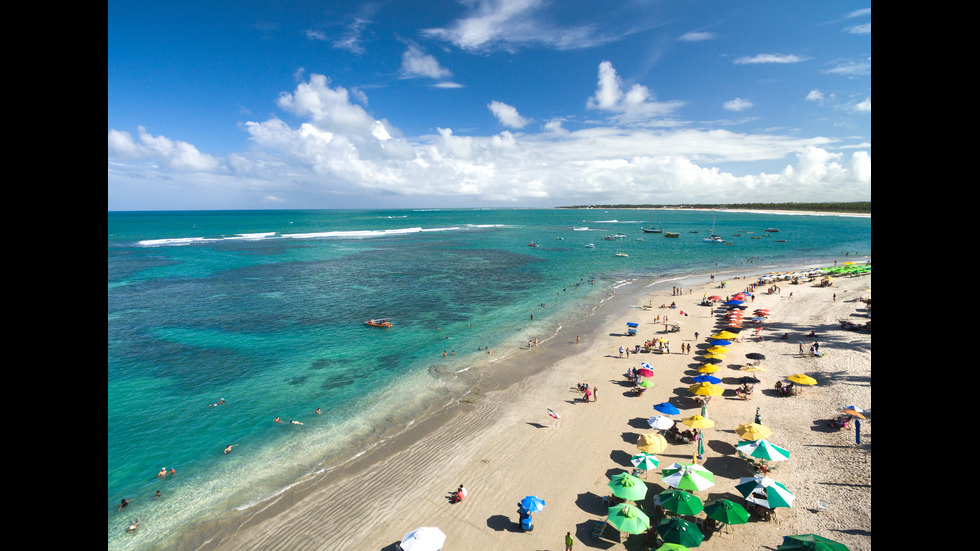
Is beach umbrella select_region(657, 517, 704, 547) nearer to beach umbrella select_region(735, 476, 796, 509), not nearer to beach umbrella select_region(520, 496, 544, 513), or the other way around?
beach umbrella select_region(735, 476, 796, 509)

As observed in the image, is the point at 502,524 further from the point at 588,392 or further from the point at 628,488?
the point at 588,392

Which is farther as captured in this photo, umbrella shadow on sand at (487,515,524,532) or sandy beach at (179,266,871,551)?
umbrella shadow on sand at (487,515,524,532)

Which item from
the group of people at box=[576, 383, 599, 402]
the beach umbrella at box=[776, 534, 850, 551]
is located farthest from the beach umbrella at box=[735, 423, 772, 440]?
the group of people at box=[576, 383, 599, 402]

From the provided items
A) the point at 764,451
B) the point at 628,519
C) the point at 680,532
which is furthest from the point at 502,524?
the point at 764,451

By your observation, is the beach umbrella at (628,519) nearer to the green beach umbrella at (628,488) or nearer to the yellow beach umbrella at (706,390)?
the green beach umbrella at (628,488)
